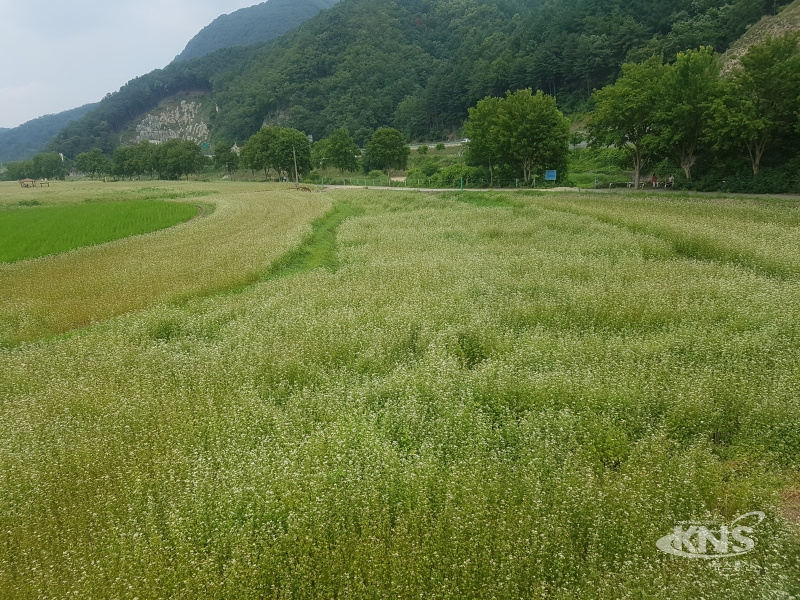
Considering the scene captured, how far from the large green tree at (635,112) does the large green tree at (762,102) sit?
5.08 m

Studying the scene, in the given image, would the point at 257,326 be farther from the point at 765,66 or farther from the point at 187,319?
the point at 765,66

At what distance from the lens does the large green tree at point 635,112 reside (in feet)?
125

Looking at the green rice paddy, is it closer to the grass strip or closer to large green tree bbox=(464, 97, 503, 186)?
the grass strip

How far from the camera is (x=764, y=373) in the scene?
327 inches

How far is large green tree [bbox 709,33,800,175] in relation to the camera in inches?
1189

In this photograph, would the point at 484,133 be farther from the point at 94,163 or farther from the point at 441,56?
the point at 94,163

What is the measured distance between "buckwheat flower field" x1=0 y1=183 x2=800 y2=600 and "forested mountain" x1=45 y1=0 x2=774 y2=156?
77922mm

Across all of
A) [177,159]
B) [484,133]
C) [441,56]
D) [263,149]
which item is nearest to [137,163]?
[177,159]

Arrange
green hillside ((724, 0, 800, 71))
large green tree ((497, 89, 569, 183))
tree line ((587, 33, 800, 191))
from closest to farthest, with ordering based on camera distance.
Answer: tree line ((587, 33, 800, 191))
large green tree ((497, 89, 569, 183))
green hillside ((724, 0, 800, 71))

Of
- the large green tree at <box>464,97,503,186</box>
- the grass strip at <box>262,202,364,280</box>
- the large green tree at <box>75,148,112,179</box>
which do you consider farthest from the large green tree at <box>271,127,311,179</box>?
the large green tree at <box>75,148,112,179</box>

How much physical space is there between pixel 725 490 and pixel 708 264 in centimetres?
1237

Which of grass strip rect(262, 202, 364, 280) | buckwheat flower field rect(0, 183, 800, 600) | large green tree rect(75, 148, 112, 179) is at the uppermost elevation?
large green tree rect(75, 148, 112, 179)

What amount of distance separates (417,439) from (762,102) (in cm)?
3747

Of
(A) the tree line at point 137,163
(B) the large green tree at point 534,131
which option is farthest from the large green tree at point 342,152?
(A) the tree line at point 137,163
